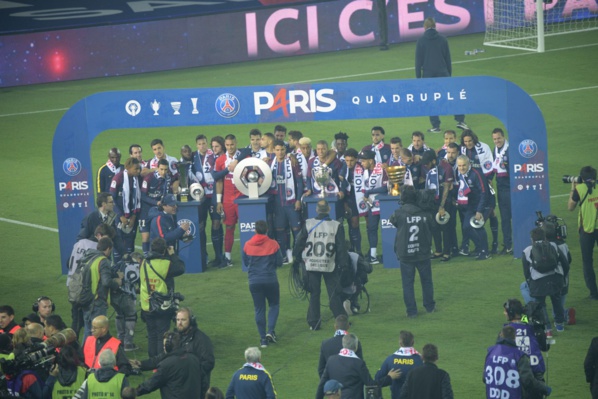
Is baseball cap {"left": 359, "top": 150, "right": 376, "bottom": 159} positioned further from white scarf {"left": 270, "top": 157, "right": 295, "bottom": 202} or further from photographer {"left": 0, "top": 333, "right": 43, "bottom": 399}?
photographer {"left": 0, "top": 333, "right": 43, "bottom": 399}

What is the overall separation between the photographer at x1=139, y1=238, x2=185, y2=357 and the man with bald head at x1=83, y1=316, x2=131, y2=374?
1.70m

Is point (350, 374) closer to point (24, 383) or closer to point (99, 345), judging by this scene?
point (99, 345)

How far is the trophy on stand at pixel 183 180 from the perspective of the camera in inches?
770

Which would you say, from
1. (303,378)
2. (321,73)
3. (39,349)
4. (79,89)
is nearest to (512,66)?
→ (321,73)

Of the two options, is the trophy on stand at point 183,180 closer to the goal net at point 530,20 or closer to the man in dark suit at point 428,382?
the man in dark suit at point 428,382

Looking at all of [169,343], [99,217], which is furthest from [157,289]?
[99,217]

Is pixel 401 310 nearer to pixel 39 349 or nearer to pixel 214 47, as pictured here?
pixel 39 349

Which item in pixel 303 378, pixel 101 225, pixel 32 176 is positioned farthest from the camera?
pixel 32 176

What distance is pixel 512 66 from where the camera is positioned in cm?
3247

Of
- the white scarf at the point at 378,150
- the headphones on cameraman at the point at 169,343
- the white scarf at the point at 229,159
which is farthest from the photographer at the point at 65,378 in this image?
the white scarf at the point at 378,150

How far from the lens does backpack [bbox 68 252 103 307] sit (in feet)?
49.6

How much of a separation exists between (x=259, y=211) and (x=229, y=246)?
3.39ft

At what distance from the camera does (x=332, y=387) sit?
37.6ft

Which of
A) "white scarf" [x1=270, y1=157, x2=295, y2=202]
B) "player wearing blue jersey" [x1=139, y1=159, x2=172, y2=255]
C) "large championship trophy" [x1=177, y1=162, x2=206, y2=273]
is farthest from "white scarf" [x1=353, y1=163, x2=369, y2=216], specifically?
"player wearing blue jersey" [x1=139, y1=159, x2=172, y2=255]
